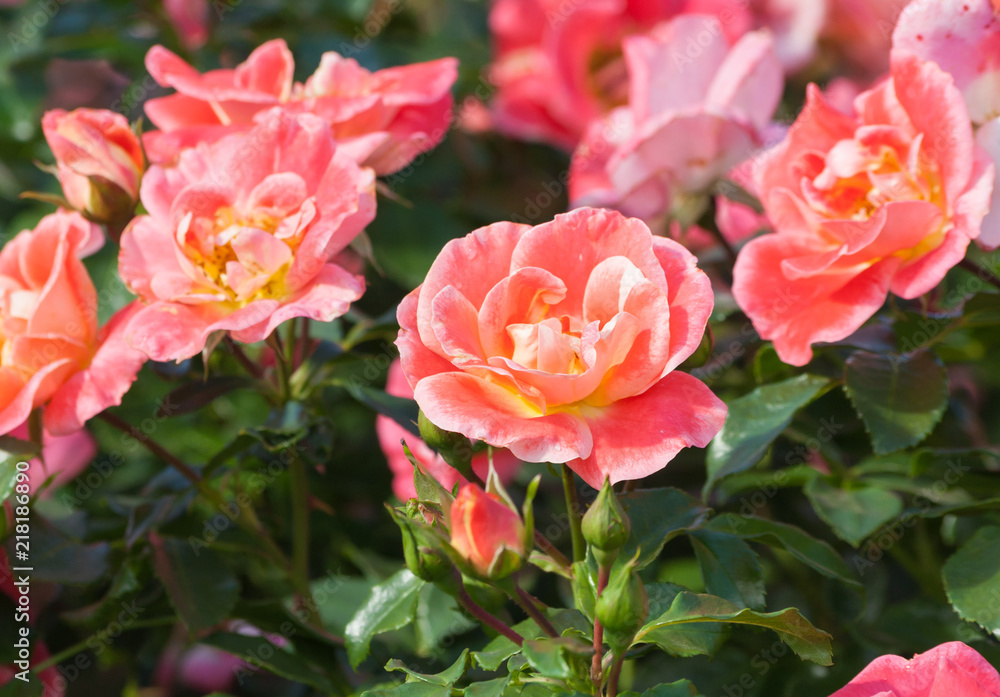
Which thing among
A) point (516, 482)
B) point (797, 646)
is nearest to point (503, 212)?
point (516, 482)

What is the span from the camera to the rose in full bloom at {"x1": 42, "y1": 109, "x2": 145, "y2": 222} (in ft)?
2.75

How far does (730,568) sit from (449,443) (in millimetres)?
267

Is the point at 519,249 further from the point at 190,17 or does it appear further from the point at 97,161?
the point at 190,17

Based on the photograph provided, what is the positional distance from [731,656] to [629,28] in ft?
3.49

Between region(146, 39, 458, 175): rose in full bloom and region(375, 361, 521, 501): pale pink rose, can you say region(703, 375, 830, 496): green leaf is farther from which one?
region(146, 39, 458, 175): rose in full bloom

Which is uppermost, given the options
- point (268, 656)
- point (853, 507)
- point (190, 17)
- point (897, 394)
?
point (190, 17)

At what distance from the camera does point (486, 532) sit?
572mm

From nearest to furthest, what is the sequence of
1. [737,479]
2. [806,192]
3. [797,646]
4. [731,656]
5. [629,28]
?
[797,646]
[806,192]
[737,479]
[731,656]
[629,28]

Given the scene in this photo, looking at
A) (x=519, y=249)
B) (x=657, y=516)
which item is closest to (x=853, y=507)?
(x=657, y=516)

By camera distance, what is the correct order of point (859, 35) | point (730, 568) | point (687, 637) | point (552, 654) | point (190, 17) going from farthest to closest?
point (859, 35) < point (190, 17) < point (730, 568) < point (687, 637) < point (552, 654)

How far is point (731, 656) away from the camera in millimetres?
1078

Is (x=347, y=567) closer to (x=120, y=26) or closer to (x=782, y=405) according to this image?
(x=782, y=405)

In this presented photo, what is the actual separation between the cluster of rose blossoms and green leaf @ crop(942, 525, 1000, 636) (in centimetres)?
11

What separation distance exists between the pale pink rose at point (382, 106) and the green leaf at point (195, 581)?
434mm
